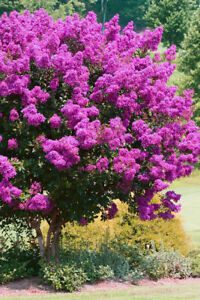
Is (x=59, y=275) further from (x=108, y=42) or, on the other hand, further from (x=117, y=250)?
(x=108, y=42)

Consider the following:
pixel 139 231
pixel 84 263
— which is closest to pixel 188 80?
pixel 139 231

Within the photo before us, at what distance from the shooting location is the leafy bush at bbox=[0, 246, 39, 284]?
30.4 feet

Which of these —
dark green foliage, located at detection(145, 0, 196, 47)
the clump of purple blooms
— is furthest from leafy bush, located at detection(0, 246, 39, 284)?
dark green foliage, located at detection(145, 0, 196, 47)

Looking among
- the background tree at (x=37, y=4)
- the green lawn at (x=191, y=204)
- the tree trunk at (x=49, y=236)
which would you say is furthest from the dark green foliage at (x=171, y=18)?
the tree trunk at (x=49, y=236)

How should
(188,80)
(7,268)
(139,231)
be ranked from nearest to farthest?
(7,268) < (139,231) < (188,80)

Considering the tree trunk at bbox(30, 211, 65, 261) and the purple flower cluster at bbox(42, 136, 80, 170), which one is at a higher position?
the purple flower cluster at bbox(42, 136, 80, 170)

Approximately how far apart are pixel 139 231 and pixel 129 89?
13.5ft

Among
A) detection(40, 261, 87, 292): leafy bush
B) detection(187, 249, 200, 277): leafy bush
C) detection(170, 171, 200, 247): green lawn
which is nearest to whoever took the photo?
detection(40, 261, 87, 292): leafy bush

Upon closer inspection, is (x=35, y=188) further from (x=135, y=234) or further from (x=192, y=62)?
(x=192, y=62)

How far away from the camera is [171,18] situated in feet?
203

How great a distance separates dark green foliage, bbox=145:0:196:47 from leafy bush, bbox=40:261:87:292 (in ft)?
184

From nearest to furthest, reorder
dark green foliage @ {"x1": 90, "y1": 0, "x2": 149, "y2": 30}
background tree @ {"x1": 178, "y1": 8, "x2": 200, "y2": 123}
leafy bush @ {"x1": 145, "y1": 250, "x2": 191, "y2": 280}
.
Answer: leafy bush @ {"x1": 145, "y1": 250, "x2": 191, "y2": 280}, background tree @ {"x1": 178, "y1": 8, "x2": 200, "y2": 123}, dark green foliage @ {"x1": 90, "y1": 0, "x2": 149, "y2": 30}

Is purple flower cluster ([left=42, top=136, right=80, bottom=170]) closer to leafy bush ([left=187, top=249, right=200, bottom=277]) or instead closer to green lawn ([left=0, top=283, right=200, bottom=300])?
green lawn ([left=0, top=283, right=200, bottom=300])

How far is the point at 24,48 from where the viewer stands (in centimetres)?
900
